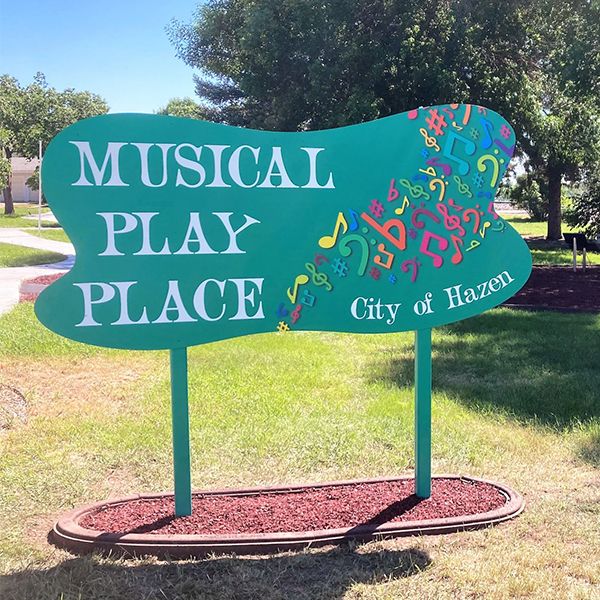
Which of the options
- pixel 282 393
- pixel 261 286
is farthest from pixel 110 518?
pixel 282 393

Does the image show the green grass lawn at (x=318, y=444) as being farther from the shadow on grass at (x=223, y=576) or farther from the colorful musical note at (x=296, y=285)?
the colorful musical note at (x=296, y=285)

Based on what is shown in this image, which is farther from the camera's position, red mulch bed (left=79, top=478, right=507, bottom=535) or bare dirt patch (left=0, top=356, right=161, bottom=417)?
bare dirt patch (left=0, top=356, right=161, bottom=417)

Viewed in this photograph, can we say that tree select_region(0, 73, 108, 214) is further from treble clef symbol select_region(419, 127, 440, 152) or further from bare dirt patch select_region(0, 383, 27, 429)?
treble clef symbol select_region(419, 127, 440, 152)

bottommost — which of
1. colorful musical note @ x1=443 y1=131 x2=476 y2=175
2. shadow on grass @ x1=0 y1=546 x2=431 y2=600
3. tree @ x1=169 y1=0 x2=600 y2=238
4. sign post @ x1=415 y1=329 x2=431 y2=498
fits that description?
shadow on grass @ x1=0 y1=546 x2=431 y2=600

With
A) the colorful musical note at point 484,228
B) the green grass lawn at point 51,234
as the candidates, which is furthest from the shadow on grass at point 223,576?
the green grass lawn at point 51,234

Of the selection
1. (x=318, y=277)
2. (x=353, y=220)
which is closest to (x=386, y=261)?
(x=353, y=220)

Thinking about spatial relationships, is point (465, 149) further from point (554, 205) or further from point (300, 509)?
point (554, 205)

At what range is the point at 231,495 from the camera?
12.1ft

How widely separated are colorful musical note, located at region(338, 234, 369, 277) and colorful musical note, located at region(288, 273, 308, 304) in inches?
9.2

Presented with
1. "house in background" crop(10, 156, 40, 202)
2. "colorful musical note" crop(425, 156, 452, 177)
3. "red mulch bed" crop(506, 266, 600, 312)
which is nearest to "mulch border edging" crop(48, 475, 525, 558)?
"colorful musical note" crop(425, 156, 452, 177)

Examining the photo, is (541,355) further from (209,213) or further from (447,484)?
(209,213)

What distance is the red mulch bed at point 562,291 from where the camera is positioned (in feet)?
32.3

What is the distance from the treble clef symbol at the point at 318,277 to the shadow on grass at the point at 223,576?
1.26 m

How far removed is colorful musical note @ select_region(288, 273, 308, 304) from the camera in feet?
11.0
